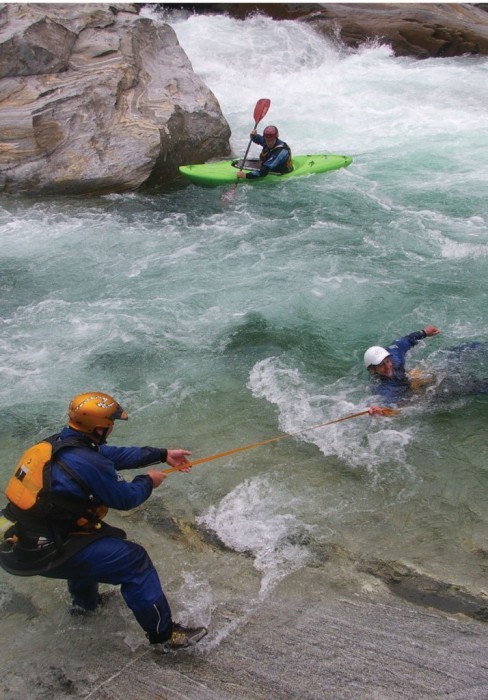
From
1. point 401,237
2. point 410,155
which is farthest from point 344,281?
point 410,155

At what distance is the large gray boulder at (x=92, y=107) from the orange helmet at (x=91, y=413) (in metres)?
7.30

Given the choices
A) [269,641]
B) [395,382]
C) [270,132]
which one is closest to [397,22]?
[270,132]

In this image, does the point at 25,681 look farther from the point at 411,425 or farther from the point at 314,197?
the point at 314,197

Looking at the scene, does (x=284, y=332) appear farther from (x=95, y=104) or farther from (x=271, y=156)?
(x=95, y=104)

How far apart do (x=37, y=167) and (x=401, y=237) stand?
18.0 ft

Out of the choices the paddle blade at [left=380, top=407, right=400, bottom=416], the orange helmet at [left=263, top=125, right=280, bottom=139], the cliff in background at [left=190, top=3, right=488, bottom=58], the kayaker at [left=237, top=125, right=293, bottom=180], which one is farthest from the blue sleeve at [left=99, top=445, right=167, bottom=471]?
the cliff in background at [left=190, top=3, right=488, bottom=58]

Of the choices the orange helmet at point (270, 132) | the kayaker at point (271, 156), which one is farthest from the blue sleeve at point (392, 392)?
the orange helmet at point (270, 132)

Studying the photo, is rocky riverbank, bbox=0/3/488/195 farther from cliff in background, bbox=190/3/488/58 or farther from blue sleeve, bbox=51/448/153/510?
blue sleeve, bbox=51/448/153/510

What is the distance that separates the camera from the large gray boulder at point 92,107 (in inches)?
370

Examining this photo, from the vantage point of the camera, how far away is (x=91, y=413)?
2.79 m

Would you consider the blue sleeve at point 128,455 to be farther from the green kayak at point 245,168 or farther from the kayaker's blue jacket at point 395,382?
the green kayak at point 245,168

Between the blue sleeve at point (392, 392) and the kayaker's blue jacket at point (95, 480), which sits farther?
the blue sleeve at point (392, 392)

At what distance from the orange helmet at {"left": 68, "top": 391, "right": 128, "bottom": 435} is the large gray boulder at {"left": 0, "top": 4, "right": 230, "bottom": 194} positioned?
730 cm

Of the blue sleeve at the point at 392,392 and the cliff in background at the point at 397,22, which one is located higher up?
the cliff in background at the point at 397,22
